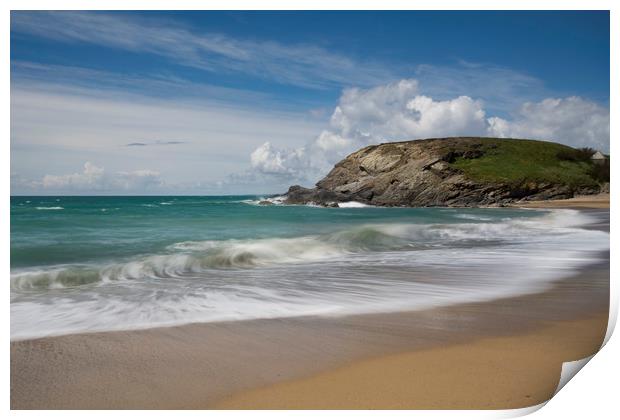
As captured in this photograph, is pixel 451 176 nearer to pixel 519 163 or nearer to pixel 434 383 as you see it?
pixel 519 163

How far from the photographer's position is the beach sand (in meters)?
2.67

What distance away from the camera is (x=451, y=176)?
1548 inches

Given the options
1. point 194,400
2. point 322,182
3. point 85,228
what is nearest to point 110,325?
point 194,400

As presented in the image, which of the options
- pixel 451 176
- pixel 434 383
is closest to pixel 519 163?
pixel 451 176

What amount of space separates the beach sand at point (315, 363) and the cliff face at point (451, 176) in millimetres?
34290

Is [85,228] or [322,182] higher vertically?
[322,182]

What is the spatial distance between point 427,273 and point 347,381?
148 inches

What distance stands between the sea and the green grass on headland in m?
28.8

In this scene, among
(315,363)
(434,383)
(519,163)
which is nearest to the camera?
(434,383)

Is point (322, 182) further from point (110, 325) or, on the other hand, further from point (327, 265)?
point (110, 325)

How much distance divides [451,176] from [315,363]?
3846cm

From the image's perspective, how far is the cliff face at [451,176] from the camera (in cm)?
3769

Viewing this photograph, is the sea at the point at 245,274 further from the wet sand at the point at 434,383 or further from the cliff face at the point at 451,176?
the cliff face at the point at 451,176
